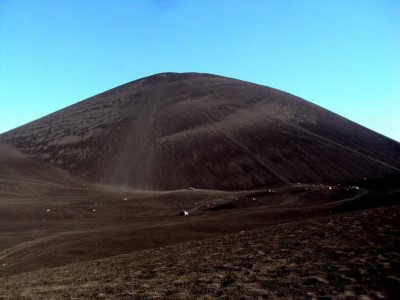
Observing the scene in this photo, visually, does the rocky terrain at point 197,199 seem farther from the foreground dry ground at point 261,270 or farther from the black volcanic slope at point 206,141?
the black volcanic slope at point 206,141

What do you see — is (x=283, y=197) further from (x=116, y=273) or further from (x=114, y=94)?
(x=114, y=94)

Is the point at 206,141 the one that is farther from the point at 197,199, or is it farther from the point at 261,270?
the point at 261,270

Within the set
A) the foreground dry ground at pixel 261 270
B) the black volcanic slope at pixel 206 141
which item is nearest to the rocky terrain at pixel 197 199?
the foreground dry ground at pixel 261 270

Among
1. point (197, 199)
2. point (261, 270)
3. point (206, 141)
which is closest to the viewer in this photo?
point (261, 270)

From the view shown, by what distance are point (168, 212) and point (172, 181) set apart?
19.1 meters

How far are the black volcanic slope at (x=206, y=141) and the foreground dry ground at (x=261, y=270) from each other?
117 ft

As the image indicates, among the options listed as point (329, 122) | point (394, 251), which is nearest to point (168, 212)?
point (394, 251)

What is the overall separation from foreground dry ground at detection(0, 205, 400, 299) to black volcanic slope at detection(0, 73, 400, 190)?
3579 cm

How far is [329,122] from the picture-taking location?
233 ft

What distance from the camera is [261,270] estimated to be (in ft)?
27.1

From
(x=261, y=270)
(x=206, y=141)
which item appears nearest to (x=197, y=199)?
(x=206, y=141)

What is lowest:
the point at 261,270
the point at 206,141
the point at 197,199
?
the point at 197,199

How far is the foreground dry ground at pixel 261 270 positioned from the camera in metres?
6.95

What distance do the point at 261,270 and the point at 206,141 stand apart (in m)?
52.1
